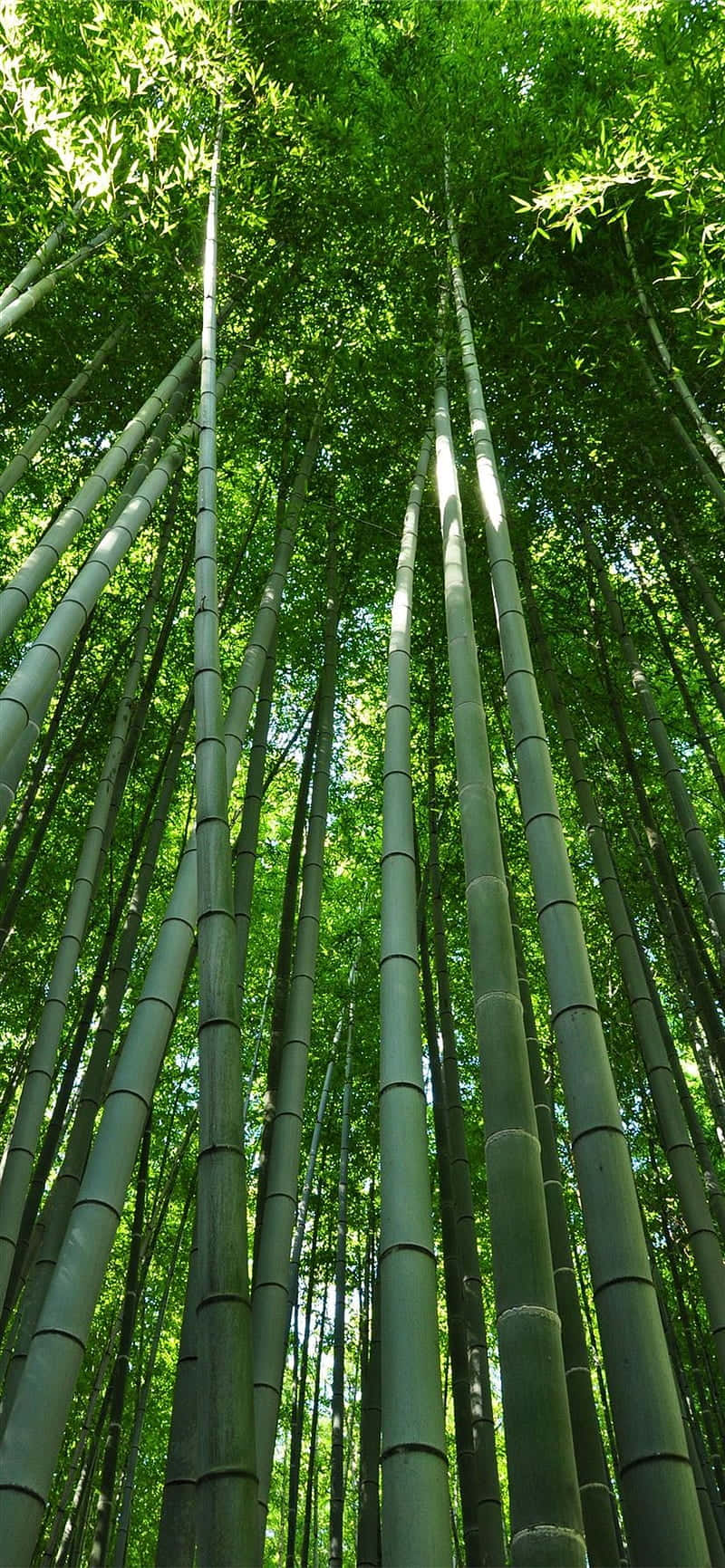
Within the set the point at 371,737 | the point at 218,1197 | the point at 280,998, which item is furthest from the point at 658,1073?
the point at 371,737

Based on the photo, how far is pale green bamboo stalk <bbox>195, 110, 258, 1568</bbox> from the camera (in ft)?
4.04

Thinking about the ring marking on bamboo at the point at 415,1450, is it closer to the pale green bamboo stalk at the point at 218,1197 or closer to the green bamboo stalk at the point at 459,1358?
the pale green bamboo stalk at the point at 218,1197

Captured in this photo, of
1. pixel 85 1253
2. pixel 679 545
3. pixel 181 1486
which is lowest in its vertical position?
pixel 181 1486

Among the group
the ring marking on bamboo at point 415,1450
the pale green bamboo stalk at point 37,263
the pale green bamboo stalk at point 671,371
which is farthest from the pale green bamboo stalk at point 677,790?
the pale green bamboo stalk at point 37,263

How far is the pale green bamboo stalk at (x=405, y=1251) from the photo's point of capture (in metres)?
1.35

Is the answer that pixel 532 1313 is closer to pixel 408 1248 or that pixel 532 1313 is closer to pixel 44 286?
pixel 408 1248

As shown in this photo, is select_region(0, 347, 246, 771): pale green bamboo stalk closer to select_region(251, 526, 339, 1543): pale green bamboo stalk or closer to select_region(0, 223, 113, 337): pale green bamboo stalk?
select_region(0, 223, 113, 337): pale green bamboo stalk

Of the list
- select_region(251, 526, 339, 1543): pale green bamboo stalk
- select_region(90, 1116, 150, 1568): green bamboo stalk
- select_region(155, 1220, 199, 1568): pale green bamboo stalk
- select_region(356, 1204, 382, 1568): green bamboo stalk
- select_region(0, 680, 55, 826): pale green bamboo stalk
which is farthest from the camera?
select_region(90, 1116, 150, 1568): green bamboo stalk

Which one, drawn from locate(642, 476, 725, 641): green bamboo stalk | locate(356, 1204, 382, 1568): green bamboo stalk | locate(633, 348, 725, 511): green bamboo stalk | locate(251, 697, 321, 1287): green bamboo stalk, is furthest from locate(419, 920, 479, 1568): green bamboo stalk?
locate(633, 348, 725, 511): green bamboo stalk

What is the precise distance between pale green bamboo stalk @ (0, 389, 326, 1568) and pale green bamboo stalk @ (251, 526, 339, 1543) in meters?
0.36

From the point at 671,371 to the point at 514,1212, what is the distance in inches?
124

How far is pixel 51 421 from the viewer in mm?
3660

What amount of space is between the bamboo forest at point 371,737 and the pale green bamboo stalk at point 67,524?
0.03 m

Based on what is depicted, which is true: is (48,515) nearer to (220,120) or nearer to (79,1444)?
(220,120)
